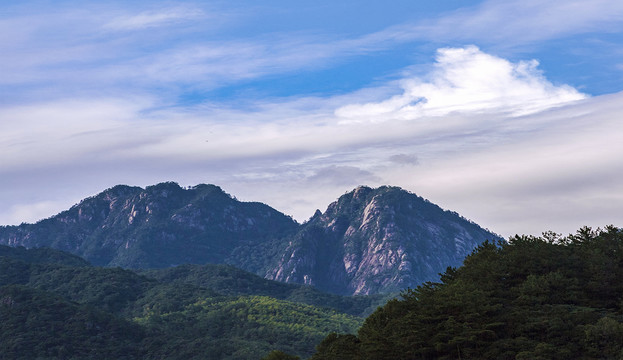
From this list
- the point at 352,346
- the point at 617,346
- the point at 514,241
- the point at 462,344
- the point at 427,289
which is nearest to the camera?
the point at 617,346

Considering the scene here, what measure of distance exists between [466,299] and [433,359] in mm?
9728

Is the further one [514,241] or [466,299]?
[514,241]

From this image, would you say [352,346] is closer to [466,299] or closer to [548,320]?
[466,299]

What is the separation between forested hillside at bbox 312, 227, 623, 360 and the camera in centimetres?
10056

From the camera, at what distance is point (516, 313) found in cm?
10725

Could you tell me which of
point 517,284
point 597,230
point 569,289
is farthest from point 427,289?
point 597,230

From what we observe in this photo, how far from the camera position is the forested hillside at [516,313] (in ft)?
330

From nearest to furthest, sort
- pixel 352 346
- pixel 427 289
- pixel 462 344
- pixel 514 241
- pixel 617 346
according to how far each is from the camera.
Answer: pixel 617 346 → pixel 462 344 → pixel 352 346 → pixel 427 289 → pixel 514 241

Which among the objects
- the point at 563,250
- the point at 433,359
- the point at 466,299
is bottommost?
the point at 433,359

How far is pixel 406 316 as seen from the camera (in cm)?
10838

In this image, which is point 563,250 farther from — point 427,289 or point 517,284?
point 427,289

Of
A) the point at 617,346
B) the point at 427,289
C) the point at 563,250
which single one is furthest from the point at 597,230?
the point at 617,346

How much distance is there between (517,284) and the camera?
122812mm

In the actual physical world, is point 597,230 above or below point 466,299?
above
